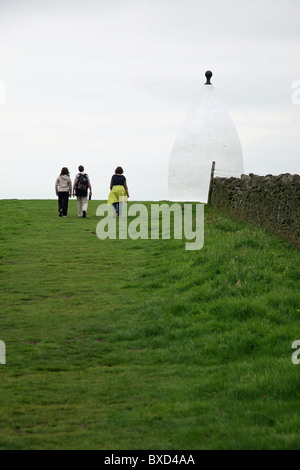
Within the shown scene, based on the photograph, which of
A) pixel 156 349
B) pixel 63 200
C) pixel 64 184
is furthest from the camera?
pixel 63 200

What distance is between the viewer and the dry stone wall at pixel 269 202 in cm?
1415

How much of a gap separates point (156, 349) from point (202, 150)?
29.9m

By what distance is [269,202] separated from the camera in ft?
53.2

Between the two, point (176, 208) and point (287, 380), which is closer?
point (287, 380)

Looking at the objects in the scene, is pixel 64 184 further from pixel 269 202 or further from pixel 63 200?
pixel 269 202

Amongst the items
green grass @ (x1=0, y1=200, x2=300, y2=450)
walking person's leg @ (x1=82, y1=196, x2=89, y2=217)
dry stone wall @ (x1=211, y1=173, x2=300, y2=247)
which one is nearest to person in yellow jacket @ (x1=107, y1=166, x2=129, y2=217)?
walking person's leg @ (x1=82, y1=196, x2=89, y2=217)

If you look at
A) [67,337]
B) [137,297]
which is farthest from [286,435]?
[137,297]

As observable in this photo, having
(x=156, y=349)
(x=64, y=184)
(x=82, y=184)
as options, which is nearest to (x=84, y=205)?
(x=82, y=184)

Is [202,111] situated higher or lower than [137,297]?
higher

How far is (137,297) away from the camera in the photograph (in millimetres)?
11281

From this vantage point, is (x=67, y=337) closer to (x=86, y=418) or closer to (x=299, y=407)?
(x=86, y=418)

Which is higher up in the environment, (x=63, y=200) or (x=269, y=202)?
(x=63, y=200)
